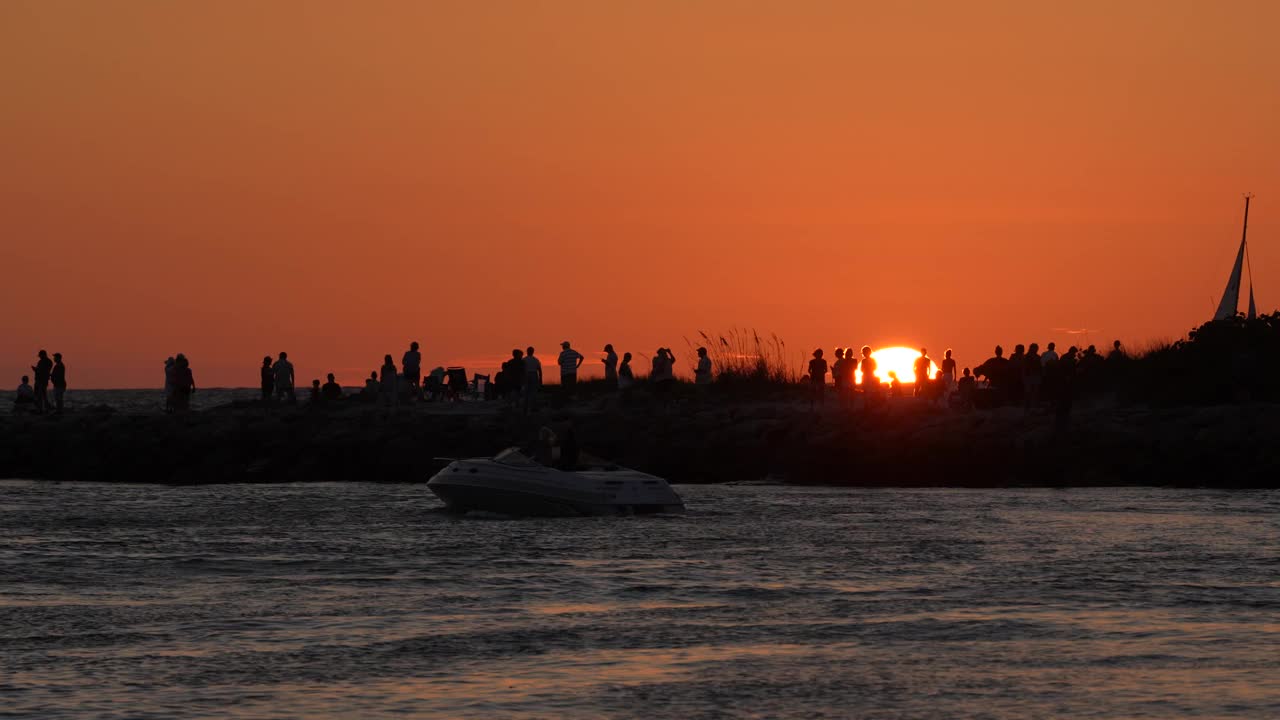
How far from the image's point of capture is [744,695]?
15.6 meters

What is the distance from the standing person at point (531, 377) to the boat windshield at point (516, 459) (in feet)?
38.2

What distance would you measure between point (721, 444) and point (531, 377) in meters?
5.66

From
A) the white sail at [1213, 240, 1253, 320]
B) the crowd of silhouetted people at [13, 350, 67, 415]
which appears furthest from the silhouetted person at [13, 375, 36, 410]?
the white sail at [1213, 240, 1253, 320]

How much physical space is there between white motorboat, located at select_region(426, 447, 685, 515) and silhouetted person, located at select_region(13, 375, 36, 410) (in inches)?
1129

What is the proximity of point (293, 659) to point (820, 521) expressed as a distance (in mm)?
17109

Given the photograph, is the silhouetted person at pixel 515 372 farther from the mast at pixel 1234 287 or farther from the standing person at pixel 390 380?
the mast at pixel 1234 287

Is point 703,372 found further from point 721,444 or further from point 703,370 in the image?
point 721,444

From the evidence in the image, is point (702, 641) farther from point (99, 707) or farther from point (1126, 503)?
point (1126, 503)

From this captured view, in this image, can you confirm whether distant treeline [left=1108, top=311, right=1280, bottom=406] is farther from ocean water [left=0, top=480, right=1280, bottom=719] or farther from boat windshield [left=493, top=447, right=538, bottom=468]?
boat windshield [left=493, top=447, right=538, bottom=468]

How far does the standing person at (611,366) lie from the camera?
5122 cm

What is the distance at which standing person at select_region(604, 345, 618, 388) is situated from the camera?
51219 mm

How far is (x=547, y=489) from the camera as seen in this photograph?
33688mm

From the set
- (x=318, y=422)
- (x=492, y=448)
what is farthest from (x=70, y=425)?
(x=492, y=448)

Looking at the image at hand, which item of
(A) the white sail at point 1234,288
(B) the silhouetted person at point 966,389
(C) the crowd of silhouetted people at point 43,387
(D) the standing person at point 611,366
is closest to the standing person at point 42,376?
(C) the crowd of silhouetted people at point 43,387
